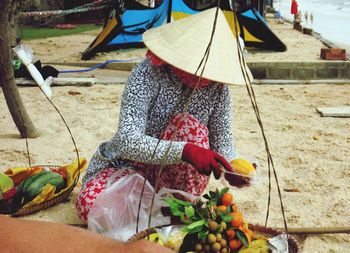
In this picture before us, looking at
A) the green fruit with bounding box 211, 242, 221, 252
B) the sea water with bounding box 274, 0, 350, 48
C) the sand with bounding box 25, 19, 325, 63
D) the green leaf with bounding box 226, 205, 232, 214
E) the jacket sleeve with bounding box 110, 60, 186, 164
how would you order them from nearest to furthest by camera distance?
the green fruit with bounding box 211, 242, 221, 252 → the green leaf with bounding box 226, 205, 232, 214 → the jacket sleeve with bounding box 110, 60, 186, 164 → the sand with bounding box 25, 19, 325, 63 → the sea water with bounding box 274, 0, 350, 48

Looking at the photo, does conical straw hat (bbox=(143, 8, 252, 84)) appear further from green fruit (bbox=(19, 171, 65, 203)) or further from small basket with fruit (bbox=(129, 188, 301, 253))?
green fruit (bbox=(19, 171, 65, 203))

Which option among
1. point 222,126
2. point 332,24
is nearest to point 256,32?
point 222,126

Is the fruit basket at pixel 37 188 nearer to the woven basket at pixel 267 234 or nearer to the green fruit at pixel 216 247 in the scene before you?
the woven basket at pixel 267 234

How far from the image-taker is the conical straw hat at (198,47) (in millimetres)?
1888

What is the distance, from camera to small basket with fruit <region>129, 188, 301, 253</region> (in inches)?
67.6

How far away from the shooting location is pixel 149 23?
25.5ft

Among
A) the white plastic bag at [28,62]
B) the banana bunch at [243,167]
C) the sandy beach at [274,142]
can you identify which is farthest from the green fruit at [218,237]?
the white plastic bag at [28,62]

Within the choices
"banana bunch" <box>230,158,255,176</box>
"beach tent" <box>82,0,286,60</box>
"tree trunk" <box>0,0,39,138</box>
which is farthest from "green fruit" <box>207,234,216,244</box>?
"beach tent" <box>82,0,286,60</box>

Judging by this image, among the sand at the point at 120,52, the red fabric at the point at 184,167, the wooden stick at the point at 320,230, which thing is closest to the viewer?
the red fabric at the point at 184,167

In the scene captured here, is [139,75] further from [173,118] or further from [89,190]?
[89,190]

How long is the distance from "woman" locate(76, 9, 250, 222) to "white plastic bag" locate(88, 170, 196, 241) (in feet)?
0.19

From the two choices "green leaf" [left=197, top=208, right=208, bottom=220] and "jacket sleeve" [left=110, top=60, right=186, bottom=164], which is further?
"jacket sleeve" [left=110, top=60, right=186, bottom=164]

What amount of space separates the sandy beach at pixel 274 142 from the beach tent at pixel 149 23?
65.6 inches

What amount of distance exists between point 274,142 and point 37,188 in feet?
6.36
